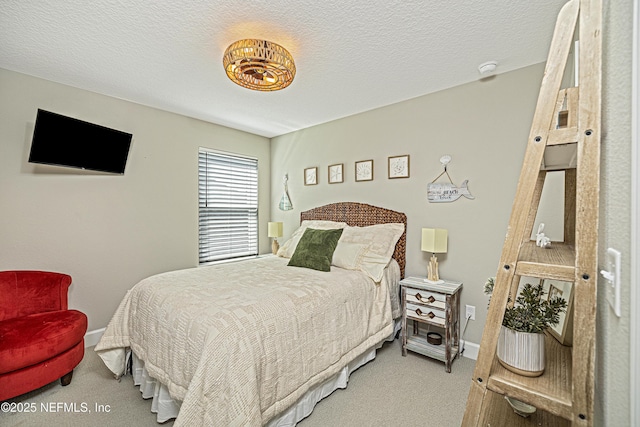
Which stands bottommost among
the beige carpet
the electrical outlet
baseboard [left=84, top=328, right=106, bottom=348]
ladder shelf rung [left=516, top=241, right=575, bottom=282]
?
the beige carpet

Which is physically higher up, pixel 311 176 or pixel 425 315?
pixel 311 176

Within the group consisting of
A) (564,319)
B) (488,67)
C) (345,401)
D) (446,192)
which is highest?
(488,67)

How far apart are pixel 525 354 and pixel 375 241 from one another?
6.65 feet

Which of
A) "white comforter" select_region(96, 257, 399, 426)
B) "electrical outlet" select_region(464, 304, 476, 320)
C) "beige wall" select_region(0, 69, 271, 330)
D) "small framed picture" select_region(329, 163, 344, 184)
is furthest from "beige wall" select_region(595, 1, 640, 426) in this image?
"beige wall" select_region(0, 69, 271, 330)

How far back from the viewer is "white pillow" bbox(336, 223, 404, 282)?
2.62m

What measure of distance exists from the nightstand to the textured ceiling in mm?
1899

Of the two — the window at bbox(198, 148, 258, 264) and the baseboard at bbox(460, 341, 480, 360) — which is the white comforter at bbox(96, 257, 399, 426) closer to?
the baseboard at bbox(460, 341, 480, 360)

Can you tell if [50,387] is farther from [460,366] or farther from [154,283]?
[460,366]

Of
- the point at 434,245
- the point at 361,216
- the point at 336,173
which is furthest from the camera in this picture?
the point at 336,173

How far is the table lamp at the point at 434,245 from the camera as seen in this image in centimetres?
258

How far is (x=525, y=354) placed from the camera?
87 cm

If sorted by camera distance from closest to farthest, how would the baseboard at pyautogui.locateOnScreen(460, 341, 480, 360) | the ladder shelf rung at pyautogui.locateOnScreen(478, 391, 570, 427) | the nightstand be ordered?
the ladder shelf rung at pyautogui.locateOnScreen(478, 391, 570, 427), the nightstand, the baseboard at pyautogui.locateOnScreen(460, 341, 480, 360)

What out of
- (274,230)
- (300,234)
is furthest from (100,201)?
(300,234)

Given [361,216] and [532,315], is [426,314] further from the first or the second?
[532,315]
